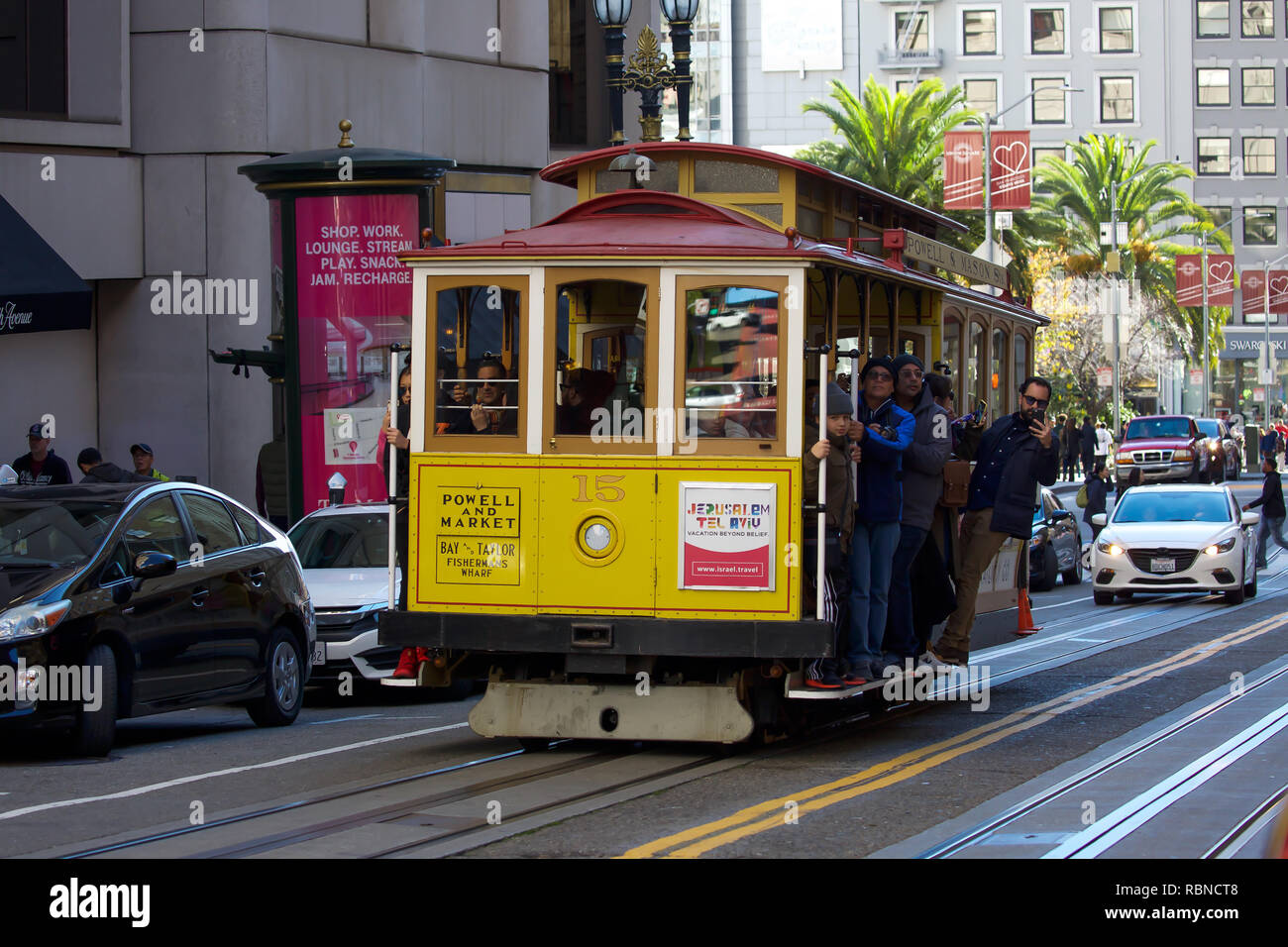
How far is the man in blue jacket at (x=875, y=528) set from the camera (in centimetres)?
1053

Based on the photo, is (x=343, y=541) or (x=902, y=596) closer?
(x=902, y=596)

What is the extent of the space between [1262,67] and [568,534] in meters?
80.7

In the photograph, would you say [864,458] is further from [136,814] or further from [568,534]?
[136,814]

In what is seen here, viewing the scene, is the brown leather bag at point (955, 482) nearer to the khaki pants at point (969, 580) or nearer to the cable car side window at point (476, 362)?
the khaki pants at point (969, 580)

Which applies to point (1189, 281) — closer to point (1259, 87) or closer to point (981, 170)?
point (981, 170)

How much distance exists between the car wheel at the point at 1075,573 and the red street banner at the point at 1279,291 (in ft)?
117

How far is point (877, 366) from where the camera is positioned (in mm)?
10953

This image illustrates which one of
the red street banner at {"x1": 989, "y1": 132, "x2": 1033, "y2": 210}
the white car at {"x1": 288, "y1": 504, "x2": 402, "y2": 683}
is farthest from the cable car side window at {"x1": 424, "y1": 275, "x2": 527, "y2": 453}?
the red street banner at {"x1": 989, "y1": 132, "x2": 1033, "y2": 210}

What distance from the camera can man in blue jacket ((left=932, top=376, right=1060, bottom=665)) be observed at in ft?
39.8

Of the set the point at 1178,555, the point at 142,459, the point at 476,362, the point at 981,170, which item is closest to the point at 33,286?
the point at 142,459

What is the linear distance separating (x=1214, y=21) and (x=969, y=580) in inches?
3046

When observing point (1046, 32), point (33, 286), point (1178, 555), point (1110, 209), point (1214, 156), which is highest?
point (1046, 32)

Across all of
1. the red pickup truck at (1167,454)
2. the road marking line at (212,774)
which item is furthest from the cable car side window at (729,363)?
the red pickup truck at (1167,454)

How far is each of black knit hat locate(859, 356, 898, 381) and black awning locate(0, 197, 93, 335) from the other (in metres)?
11.4
